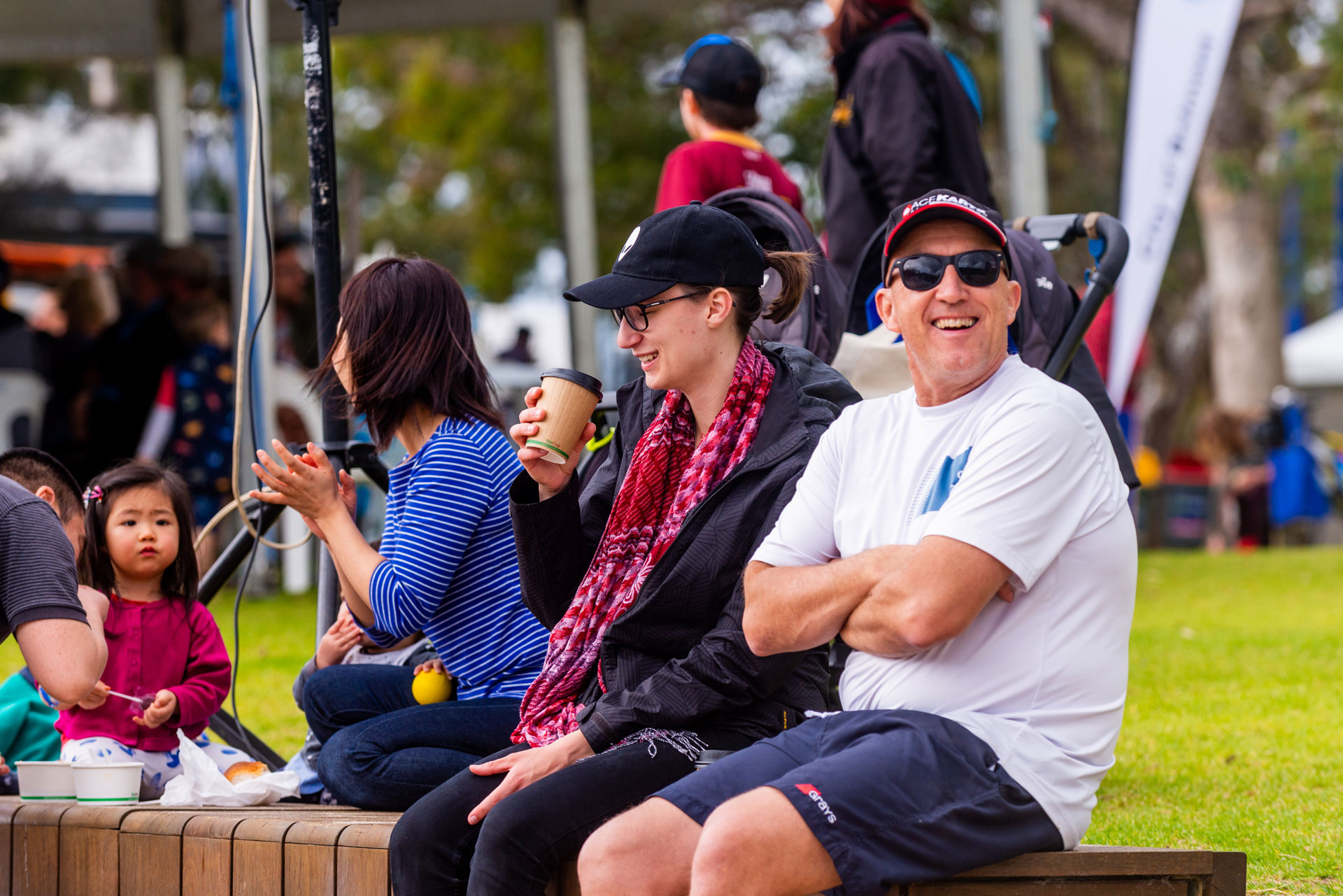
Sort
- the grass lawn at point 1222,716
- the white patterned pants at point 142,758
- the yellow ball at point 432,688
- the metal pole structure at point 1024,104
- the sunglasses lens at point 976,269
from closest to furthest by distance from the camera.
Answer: the sunglasses lens at point 976,269 < the yellow ball at point 432,688 < the white patterned pants at point 142,758 < the grass lawn at point 1222,716 < the metal pole structure at point 1024,104

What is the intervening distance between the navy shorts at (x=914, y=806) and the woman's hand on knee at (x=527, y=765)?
534mm

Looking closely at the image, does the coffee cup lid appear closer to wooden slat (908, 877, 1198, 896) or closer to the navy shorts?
the navy shorts

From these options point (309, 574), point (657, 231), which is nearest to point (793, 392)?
point (657, 231)

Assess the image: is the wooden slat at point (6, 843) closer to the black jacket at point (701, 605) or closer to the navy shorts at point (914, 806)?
the black jacket at point (701, 605)

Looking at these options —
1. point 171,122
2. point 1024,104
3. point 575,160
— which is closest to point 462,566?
point 1024,104

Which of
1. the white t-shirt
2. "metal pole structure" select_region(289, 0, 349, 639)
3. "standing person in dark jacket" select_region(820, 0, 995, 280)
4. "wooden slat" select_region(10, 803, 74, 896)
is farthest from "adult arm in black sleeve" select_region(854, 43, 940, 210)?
"wooden slat" select_region(10, 803, 74, 896)

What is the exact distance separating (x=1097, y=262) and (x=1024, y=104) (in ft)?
12.3

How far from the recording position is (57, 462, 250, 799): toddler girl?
3.68 metres

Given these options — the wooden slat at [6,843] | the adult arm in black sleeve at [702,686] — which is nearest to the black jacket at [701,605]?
the adult arm in black sleeve at [702,686]

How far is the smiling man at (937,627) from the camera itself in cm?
219

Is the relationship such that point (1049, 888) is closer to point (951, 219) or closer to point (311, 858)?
point (951, 219)

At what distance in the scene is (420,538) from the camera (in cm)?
311

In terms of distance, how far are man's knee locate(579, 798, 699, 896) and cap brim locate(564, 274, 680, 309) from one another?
0.93 meters

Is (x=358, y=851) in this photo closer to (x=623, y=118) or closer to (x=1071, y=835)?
(x=1071, y=835)
